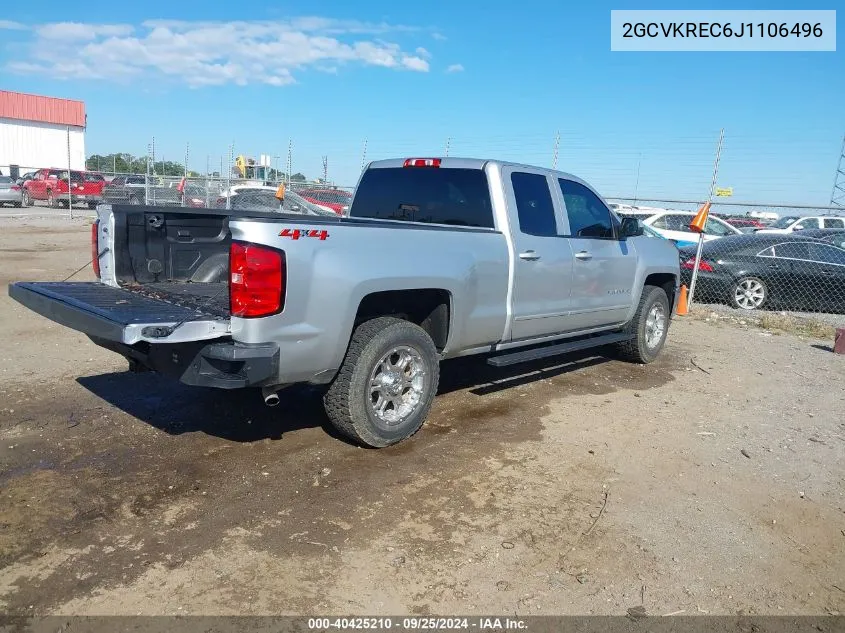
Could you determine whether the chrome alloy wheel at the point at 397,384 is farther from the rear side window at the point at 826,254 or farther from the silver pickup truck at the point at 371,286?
the rear side window at the point at 826,254

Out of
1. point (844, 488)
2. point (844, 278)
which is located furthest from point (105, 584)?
point (844, 278)

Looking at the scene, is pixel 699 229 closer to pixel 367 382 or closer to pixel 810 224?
pixel 367 382

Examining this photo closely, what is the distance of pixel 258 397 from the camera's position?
18.7 ft

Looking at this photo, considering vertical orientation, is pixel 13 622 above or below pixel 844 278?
below

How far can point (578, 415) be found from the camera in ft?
18.7

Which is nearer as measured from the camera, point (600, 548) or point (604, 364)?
point (600, 548)

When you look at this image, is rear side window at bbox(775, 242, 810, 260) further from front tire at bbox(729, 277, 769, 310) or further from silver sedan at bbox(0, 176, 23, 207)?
silver sedan at bbox(0, 176, 23, 207)

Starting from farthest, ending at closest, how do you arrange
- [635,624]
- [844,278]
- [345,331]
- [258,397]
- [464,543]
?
[844,278] → [258,397] → [345,331] → [464,543] → [635,624]

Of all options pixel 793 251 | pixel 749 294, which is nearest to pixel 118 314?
pixel 749 294

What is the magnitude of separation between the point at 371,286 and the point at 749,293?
31.7 ft

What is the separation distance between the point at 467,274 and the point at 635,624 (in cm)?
261

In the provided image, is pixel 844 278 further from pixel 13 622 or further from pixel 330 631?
pixel 13 622

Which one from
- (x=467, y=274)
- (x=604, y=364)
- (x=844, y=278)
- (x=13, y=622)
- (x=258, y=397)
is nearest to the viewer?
(x=13, y=622)

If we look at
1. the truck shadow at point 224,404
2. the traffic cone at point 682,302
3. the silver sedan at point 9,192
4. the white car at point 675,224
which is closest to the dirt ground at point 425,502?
the truck shadow at point 224,404
